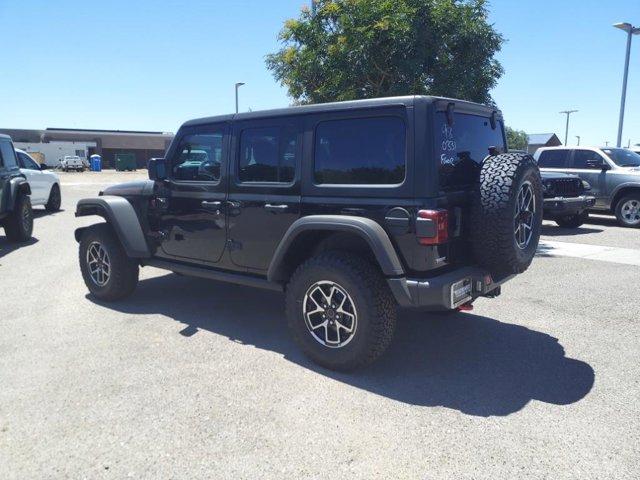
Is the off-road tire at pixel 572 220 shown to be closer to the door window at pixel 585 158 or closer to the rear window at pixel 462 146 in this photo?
the door window at pixel 585 158

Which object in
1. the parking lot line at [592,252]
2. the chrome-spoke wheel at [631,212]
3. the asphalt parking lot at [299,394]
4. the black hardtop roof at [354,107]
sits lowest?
the asphalt parking lot at [299,394]

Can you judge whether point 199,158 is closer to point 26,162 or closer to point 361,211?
point 361,211

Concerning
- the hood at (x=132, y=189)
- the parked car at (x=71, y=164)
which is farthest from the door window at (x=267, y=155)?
the parked car at (x=71, y=164)

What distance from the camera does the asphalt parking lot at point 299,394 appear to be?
2.79 m

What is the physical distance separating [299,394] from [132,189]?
10.3ft

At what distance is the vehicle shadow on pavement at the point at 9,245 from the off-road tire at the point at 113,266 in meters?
3.93

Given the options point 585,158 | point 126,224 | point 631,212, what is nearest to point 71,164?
point 585,158

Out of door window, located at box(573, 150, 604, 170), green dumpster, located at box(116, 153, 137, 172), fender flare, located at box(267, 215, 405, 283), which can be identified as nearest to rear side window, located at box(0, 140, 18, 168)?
fender flare, located at box(267, 215, 405, 283)

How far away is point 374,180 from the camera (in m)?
3.76

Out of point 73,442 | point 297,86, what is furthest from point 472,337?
point 297,86

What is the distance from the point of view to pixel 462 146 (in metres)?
3.95

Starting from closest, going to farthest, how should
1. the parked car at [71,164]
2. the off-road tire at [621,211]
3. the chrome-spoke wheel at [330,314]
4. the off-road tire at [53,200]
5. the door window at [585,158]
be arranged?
1. the chrome-spoke wheel at [330,314]
2. the off-road tire at [621,211]
3. the door window at [585,158]
4. the off-road tire at [53,200]
5. the parked car at [71,164]

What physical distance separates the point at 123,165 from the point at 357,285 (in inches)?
2209

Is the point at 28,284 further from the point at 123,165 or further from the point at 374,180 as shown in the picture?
the point at 123,165
